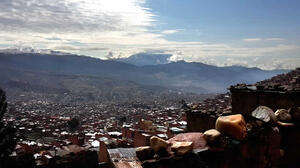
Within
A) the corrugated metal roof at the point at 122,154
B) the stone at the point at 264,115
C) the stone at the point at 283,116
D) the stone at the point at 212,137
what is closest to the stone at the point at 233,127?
the stone at the point at 212,137

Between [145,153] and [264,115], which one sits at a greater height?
[264,115]

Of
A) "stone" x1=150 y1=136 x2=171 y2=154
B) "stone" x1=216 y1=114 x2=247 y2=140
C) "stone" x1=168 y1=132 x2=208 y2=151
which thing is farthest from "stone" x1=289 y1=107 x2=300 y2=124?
"stone" x1=150 y1=136 x2=171 y2=154

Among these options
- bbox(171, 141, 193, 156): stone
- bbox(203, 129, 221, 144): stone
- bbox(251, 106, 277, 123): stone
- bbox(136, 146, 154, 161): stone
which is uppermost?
bbox(251, 106, 277, 123): stone

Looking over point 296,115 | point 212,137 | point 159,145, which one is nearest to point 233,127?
point 212,137

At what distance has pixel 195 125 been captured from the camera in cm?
1279

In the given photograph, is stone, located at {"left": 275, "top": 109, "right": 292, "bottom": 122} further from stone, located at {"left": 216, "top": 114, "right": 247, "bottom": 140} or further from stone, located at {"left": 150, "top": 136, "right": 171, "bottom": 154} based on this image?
stone, located at {"left": 150, "top": 136, "right": 171, "bottom": 154}

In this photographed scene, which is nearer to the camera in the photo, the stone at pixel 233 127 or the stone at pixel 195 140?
the stone at pixel 195 140

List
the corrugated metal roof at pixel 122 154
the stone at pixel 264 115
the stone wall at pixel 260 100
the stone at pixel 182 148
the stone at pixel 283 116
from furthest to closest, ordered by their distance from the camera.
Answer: the stone wall at pixel 260 100, the stone at pixel 283 116, the corrugated metal roof at pixel 122 154, the stone at pixel 264 115, the stone at pixel 182 148

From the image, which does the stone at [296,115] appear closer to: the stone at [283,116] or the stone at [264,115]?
the stone at [283,116]

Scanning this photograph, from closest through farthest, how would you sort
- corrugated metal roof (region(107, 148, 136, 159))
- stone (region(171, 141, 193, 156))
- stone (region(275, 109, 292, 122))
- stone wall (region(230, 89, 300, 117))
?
1. stone (region(171, 141, 193, 156))
2. corrugated metal roof (region(107, 148, 136, 159))
3. stone (region(275, 109, 292, 122))
4. stone wall (region(230, 89, 300, 117))

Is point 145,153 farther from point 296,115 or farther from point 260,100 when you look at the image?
point 260,100

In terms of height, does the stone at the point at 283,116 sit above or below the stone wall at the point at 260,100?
above

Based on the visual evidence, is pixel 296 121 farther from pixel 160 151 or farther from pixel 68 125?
pixel 68 125

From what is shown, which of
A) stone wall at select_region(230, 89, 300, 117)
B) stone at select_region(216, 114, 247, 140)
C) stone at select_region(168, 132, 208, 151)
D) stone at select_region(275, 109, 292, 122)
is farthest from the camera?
stone wall at select_region(230, 89, 300, 117)
